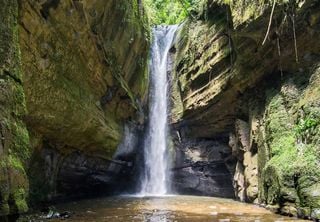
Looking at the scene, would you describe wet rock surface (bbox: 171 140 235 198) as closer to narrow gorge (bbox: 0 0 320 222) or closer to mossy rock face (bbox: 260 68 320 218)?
narrow gorge (bbox: 0 0 320 222)

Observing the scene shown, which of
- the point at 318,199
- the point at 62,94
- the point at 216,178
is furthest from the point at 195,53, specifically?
the point at 318,199

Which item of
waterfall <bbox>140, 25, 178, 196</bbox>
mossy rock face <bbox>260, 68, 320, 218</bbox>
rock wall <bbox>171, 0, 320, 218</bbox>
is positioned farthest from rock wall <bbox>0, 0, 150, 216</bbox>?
mossy rock face <bbox>260, 68, 320, 218</bbox>

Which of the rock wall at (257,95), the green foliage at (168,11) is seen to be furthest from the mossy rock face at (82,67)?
the green foliage at (168,11)

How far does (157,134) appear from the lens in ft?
57.6

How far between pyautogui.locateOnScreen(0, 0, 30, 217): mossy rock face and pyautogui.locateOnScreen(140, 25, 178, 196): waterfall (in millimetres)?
11144

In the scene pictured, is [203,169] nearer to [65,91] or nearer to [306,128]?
[306,128]

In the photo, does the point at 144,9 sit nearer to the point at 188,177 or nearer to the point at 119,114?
the point at 119,114

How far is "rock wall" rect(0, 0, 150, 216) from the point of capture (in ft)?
20.0

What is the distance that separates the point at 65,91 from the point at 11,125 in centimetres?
468

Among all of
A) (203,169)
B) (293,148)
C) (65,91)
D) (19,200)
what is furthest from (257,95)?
(19,200)

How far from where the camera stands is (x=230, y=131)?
1533cm

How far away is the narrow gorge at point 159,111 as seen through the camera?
845 centimetres

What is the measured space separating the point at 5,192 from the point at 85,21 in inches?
234

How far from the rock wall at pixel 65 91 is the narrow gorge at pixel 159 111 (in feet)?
0.13
